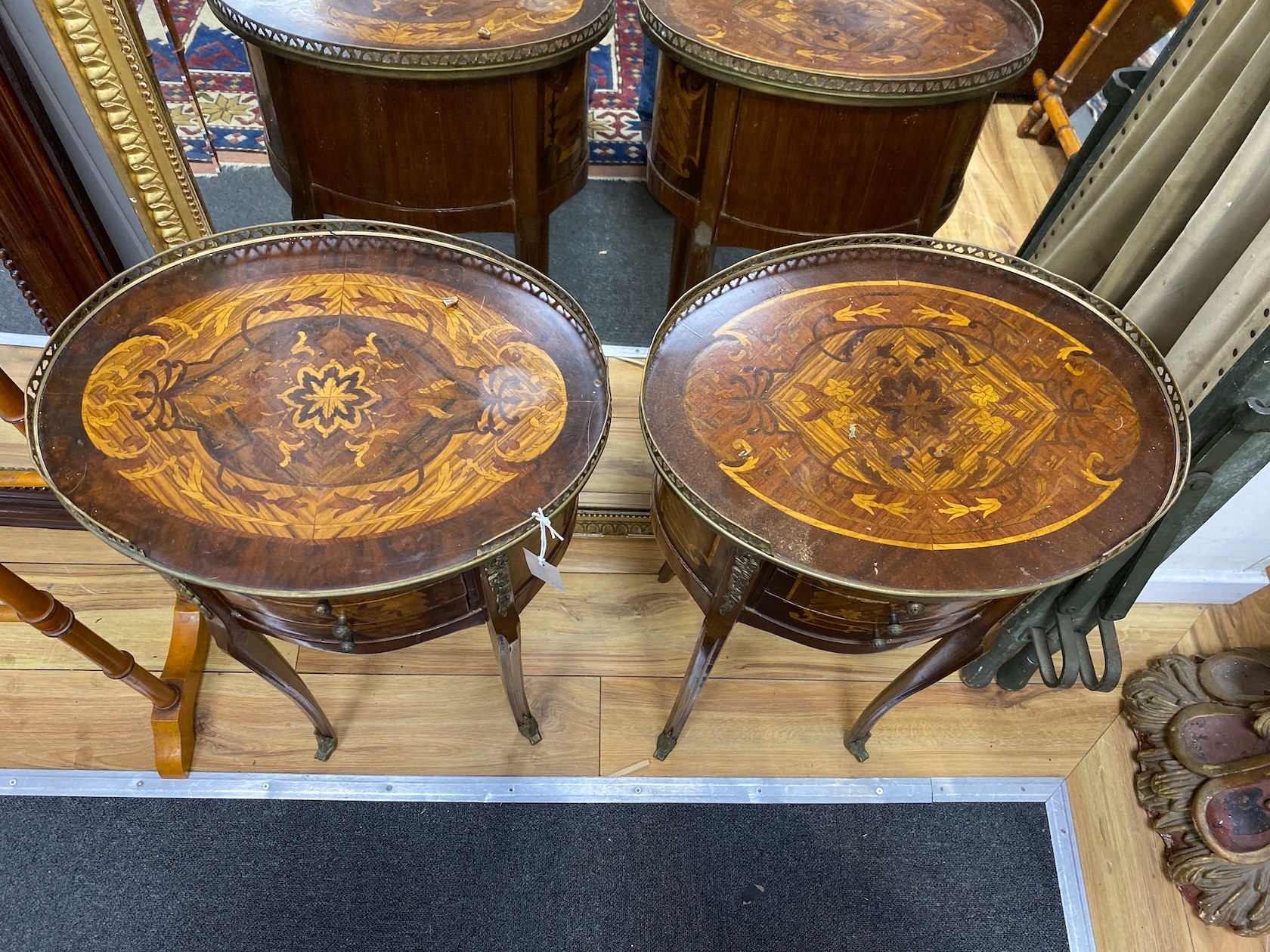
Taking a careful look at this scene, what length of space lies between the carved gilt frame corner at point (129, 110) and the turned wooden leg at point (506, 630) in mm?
A: 827

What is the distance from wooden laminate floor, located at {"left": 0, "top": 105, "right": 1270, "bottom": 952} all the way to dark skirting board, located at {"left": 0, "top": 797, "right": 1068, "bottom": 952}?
8cm

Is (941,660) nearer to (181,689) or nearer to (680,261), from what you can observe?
(680,261)

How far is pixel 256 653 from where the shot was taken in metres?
1.06

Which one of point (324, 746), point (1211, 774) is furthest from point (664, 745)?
point (1211, 774)

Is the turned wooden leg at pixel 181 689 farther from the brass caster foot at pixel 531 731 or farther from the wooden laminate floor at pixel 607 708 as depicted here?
the brass caster foot at pixel 531 731

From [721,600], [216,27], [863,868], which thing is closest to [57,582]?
[721,600]

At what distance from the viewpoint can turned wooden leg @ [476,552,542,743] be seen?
0.92 m

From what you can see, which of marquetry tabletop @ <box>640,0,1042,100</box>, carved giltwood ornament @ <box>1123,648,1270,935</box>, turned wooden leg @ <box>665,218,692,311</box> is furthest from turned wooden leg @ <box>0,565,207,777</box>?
carved giltwood ornament @ <box>1123,648,1270,935</box>

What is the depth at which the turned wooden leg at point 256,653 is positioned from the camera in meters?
0.95

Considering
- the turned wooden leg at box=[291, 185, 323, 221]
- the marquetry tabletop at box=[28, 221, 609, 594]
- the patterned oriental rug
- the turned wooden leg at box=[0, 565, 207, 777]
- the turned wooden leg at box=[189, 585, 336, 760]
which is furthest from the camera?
the patterned oriental rug

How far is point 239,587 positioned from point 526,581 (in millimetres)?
344

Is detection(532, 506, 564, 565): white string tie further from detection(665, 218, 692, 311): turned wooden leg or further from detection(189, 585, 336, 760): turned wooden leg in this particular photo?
detection(665, 218, 692, 311): turned wooden leg

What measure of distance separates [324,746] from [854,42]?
57.0 inches

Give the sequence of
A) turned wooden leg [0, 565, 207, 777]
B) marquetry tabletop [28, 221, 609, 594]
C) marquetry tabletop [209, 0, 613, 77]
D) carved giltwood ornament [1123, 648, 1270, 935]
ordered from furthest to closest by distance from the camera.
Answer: carved giltwood ornament [1123, 648, 1270, 935] → marquetry tabletop [209, 0, 613, 77] → turned wooden leg [0, 565, 207, 777] → marquetry tabletop [28, 221, 609, 594]
